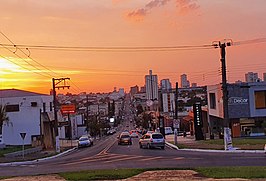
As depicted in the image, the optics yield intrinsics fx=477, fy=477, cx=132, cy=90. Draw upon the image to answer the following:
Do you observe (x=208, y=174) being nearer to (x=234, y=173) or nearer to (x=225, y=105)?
(x=234, y=173)

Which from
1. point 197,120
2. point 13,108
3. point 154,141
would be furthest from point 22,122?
point 154,141

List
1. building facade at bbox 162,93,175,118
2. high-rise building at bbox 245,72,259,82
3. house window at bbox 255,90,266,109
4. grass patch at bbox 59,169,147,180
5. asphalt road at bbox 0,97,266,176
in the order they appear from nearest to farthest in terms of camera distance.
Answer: grass patch at bbox 59,169,147,180 < asphalt road at bbox 0,97,266,176 < house window at bbox 255,90,266,109 < high-rise building at bbox 245,72,259,82 < building facade at bbox 162,93,175,118

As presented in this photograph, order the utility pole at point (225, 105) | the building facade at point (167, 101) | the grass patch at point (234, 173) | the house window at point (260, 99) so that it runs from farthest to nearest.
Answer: the building facade at point (167, 101)
the house window at point (260, 99)
the utility pole at point (225, 105)
the grass patch at point (234, 173)

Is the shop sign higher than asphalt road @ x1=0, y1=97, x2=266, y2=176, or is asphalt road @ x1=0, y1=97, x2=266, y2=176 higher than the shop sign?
the shop sign

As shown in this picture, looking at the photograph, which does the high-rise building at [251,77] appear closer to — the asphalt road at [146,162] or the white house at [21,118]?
the white house at [21,118]

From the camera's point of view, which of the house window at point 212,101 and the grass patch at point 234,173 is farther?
the house window at point 212,101

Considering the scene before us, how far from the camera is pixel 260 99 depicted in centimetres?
6200

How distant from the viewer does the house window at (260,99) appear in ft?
202

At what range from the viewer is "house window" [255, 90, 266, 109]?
202 ft

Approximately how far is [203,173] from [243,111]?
4145 centimetres

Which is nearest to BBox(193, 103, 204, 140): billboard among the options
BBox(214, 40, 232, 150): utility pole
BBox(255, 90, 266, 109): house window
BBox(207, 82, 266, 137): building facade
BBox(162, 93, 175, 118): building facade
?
BBox(207, 82, 266, 137): building facade

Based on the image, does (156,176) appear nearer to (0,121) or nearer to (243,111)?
(0,121)

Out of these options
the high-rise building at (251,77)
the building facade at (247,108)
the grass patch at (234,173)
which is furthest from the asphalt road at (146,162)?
the high-rise building at (251,77)

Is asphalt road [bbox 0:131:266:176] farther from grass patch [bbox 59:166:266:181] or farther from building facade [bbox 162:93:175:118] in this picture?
building facade [bbox 162:93:175:118]
